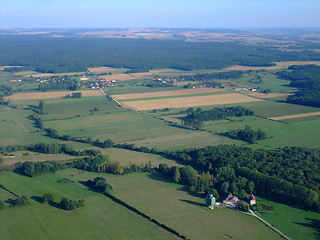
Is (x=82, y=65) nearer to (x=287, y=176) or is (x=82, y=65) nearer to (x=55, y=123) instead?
(x=55, y=123)

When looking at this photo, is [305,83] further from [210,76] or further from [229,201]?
[229,201]

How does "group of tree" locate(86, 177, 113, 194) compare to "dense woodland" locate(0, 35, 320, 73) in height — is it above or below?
below

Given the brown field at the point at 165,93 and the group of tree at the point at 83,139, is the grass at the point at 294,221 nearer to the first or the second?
the group of tree at the point at 83,139

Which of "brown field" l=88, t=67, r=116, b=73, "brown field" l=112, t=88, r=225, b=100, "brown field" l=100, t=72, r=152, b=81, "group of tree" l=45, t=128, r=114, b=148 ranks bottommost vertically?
"group of tree" l=45, t=128, r=114, b=148

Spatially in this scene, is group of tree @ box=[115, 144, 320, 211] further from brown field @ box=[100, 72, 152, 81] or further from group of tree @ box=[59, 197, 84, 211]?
brown field @ box=[100, 72, 152, 81]

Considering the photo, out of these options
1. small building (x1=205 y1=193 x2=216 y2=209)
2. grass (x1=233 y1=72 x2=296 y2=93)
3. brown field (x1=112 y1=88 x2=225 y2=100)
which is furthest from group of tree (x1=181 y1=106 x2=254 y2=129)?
grass (x1=233 y1=72 x2=296 y2=93)

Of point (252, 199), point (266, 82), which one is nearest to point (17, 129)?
point (252, 199)
